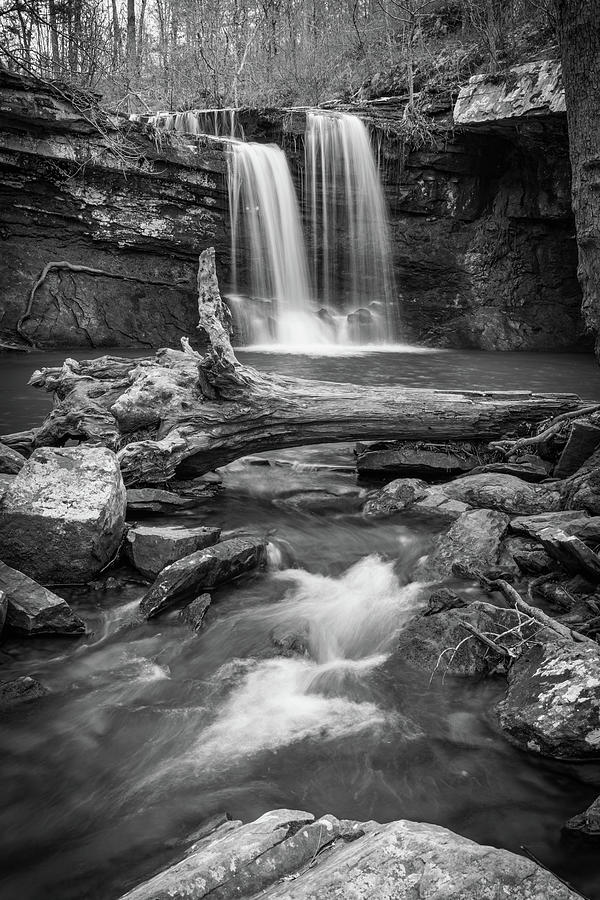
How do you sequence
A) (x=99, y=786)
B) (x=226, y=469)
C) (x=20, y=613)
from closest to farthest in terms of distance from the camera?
(x=99, y=786), (x=20, y=613), (x=226, y=469)

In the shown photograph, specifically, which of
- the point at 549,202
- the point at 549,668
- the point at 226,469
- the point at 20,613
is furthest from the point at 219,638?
the point at 549,202

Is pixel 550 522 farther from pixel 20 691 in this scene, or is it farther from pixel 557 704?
pixel 20 691

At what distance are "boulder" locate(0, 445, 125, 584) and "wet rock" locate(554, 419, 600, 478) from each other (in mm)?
3589

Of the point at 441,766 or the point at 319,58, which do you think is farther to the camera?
the point at 319,58

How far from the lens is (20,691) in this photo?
344cm

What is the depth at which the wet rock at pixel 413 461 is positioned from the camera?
6422 millimetres

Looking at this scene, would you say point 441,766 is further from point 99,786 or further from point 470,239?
point 470,239

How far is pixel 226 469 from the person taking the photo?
23.3ft

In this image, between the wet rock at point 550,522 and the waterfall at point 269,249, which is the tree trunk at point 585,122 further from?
the waterfall at point 269,249

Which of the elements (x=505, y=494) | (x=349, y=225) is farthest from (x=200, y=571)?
(x=349, y=225)

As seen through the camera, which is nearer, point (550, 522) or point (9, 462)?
point (550, 522)

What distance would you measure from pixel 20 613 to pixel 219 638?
117 centimetres

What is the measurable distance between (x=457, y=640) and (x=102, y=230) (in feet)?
45.9

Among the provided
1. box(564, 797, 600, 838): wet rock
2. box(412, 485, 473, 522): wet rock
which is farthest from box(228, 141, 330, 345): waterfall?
box(564, 797, 600, 838): wet rock
